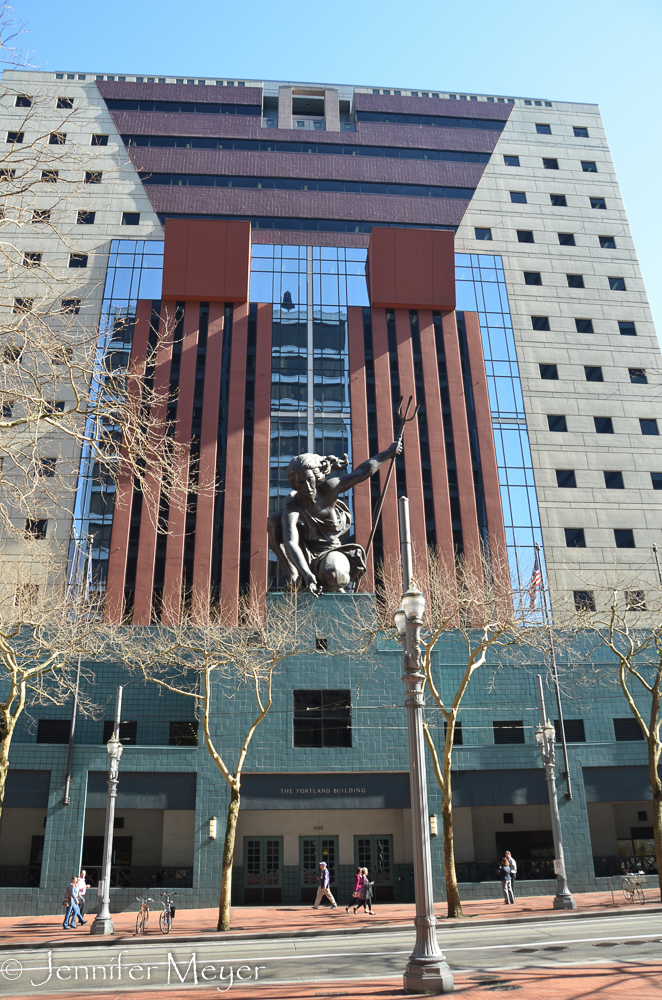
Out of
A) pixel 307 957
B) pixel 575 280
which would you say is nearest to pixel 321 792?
pixel 307 957

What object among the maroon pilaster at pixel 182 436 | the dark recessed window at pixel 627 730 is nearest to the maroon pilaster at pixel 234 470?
the maroon pilaster at pixel 182 436

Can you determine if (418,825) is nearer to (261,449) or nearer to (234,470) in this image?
(234,470)

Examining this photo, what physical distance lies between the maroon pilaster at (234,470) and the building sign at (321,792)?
739 inches

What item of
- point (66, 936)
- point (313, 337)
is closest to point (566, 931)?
point (66, 936)

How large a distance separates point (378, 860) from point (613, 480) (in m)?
38.9

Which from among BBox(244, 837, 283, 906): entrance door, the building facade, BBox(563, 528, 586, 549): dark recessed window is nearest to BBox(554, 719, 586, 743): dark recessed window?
the building facade

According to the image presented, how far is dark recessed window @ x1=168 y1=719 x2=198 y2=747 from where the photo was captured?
1259 inches

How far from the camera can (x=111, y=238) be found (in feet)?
211

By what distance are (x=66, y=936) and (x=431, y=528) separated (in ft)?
124

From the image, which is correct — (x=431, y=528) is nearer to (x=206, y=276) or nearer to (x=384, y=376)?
(x=384, y=376)

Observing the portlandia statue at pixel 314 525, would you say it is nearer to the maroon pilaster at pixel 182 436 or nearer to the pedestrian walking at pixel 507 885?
the pedestrian walking at pixel 507 885

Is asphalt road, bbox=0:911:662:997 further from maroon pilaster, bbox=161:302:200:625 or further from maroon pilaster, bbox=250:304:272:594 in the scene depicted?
maroon pilaster, bbox=250:304:272:594

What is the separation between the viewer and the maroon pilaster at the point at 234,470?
50.7 meters

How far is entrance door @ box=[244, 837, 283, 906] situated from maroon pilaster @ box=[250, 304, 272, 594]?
68.8 feet
